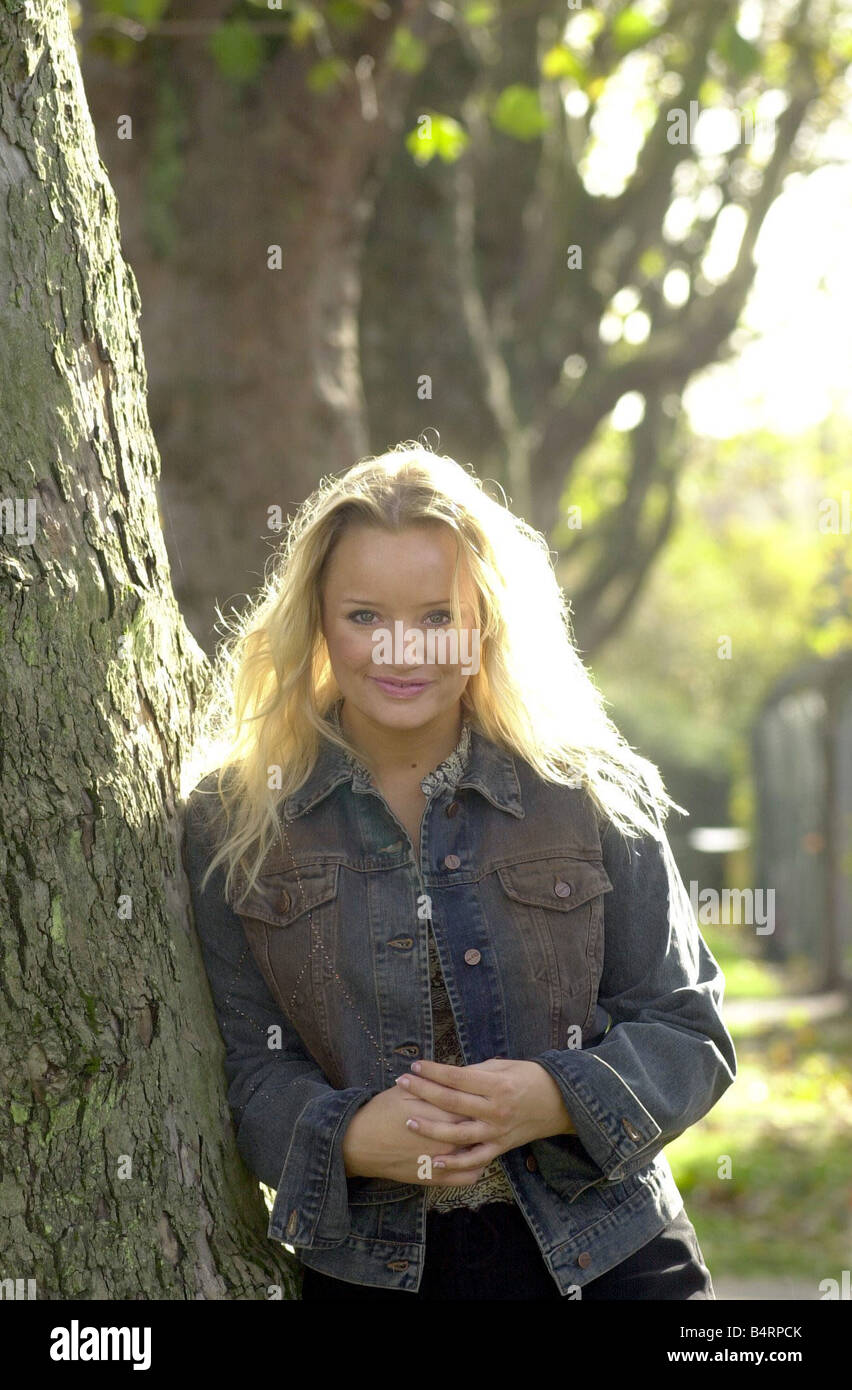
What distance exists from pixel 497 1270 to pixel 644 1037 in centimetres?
44

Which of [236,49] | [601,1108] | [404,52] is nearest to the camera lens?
[601,1108]

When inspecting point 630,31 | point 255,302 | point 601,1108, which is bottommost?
point 601,1108

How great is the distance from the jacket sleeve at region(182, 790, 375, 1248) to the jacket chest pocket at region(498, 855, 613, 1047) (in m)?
0.36

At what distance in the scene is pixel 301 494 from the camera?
4688 mm

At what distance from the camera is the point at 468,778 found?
273 cm

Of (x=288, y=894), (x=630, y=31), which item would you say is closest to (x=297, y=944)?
(x=288, y=894)

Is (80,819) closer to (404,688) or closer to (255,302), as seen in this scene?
(404,688)

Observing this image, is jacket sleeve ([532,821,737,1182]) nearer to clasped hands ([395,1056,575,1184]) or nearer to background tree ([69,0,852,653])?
clasped hands ([395,1056,575,1184])

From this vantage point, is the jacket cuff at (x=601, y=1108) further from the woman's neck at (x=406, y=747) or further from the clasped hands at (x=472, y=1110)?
the woman's neck at (x=406, y=747)

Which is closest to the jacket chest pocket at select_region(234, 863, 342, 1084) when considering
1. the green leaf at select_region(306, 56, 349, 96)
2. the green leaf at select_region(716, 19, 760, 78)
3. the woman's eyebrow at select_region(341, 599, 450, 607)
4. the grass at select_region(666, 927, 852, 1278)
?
the woman's eyebrow at select_region(341, 599, 450, 607)

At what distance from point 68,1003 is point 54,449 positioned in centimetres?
82

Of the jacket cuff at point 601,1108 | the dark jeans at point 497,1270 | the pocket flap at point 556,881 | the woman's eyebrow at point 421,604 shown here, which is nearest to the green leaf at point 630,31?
the woman's eyebrow at point 421,604

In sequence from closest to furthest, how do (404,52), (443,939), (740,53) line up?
(443,939)
(404,52)
(740,53)
